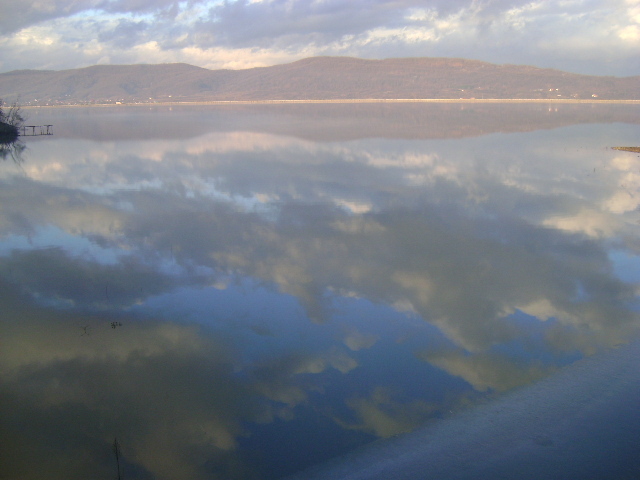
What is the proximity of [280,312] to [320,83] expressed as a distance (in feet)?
522

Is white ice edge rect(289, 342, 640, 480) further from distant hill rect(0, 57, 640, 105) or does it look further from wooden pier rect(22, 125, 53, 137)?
distant hill rect(0, 57, 640, 105)

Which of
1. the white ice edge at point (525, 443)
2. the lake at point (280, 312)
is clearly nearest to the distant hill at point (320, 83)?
the lake at point (280, 312)

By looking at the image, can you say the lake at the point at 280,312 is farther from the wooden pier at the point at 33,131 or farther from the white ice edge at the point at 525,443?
the wooden pier at the point at 33,131

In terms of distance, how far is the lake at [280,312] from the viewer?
4102 mm

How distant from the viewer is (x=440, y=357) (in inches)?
200

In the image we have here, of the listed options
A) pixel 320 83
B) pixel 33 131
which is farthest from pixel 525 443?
pixel 320 83

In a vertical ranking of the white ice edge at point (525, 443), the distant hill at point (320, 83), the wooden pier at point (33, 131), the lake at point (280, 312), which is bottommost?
the white ice edge at point (525, 443)

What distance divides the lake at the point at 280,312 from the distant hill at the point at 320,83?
127655mm

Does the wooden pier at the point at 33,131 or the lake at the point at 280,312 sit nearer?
the lake at the point at 280,312

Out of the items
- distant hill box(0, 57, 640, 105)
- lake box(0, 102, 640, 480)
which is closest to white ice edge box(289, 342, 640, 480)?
lake box(0, 102, 640, 480)

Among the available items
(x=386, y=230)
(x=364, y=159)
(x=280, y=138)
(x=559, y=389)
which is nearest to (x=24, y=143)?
(x=280, y=138)

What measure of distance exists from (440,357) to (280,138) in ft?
73.0

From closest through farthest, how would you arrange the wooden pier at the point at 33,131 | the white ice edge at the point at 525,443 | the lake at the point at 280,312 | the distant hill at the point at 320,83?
the white ice edge at the point at 525,443, the lake at the point at 280,312, the wooden pier at the point at 33,131, the distant hill at the point at 320,83

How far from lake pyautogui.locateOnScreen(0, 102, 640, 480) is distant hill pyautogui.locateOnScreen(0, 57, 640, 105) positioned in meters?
128
